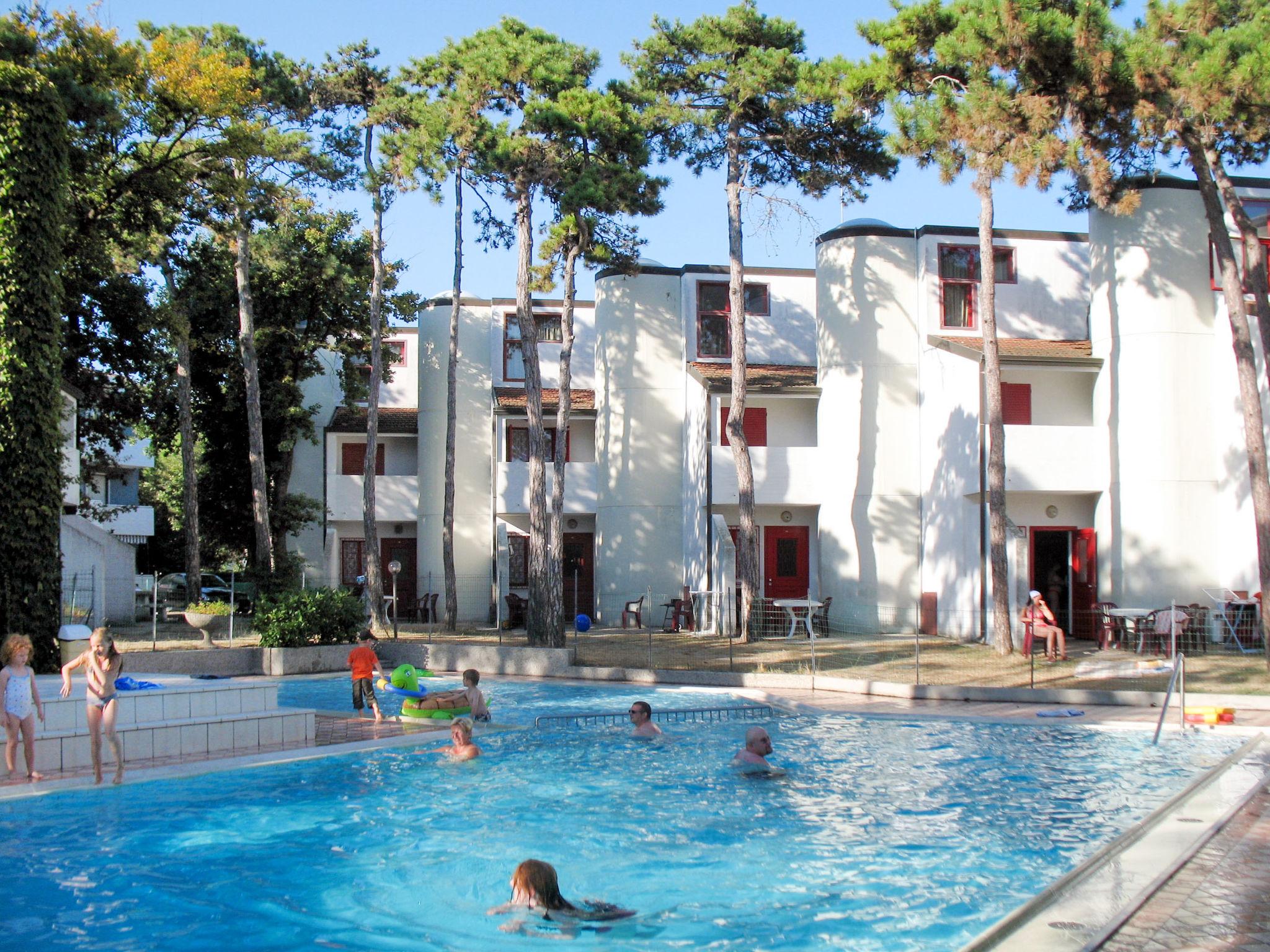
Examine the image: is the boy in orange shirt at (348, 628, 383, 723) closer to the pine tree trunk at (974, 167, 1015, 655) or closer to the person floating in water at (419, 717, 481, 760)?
the person floating in water at (419, 717, 481, 760)

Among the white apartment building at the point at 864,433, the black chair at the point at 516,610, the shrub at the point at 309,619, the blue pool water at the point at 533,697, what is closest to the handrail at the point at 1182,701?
the blue pool water at the point at 533,697

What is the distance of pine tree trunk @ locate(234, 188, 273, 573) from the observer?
1156 inches

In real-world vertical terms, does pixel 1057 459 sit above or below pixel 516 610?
above

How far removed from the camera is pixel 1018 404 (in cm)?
2597

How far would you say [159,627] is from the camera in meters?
28.6

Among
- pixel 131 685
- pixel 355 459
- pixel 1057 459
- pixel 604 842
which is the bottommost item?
pixel 604 842

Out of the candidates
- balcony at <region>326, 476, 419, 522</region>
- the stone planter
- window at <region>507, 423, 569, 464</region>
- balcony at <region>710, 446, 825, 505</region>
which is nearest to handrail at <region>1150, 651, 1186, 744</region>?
balcony at <region>710, 446, 825, 505</region>

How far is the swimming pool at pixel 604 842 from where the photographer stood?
801 centimetres

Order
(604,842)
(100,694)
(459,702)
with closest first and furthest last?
1. (604,842)
2. (100,694)
3. (459,702)

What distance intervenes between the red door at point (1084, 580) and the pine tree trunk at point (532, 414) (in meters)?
11.9

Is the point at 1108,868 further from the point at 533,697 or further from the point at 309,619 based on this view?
the point at 309,619

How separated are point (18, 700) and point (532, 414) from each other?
15413 mm

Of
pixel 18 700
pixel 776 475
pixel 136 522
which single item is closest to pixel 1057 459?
pixel 776 475

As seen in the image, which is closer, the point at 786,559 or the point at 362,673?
the point at 362,673
